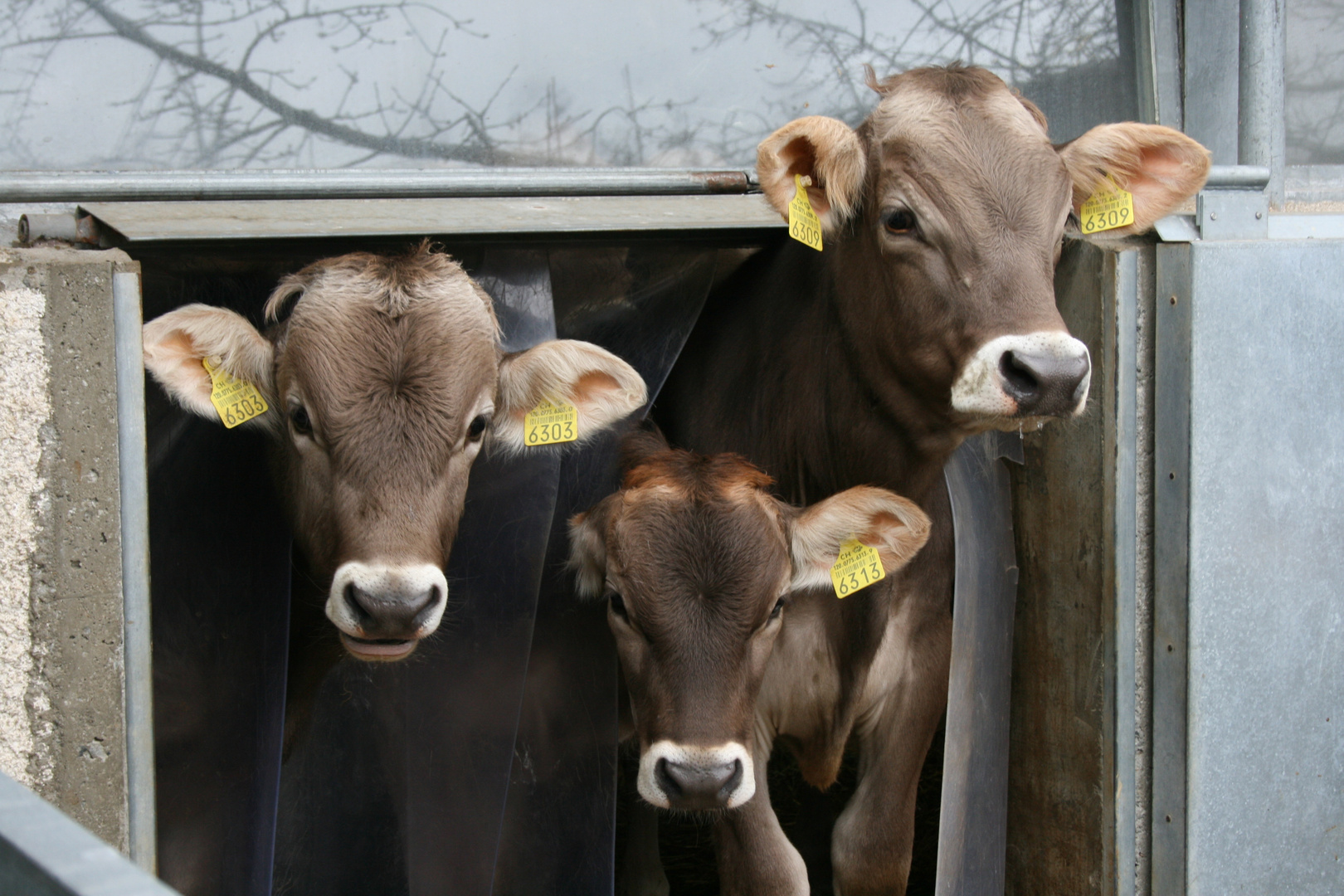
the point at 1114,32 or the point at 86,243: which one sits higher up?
the point at 1114,32

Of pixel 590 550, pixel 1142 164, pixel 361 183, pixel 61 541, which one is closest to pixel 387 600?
pixel 61 541

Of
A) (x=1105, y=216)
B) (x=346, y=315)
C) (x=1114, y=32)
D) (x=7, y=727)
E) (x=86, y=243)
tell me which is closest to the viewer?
(x=7, y=727)

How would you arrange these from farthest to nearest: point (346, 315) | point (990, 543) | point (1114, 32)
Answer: point (1114, 32)
point (990, 543)
point (346, 315)

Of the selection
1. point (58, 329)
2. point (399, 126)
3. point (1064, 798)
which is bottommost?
point (1064, 798)

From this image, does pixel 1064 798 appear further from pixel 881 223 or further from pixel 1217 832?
pixel 881 223

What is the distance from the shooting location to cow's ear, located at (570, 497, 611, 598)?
311 cm

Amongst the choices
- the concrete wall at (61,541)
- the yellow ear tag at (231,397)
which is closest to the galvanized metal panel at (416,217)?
the concrete wall at (61,541)

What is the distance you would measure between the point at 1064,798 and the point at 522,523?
72.9 inches

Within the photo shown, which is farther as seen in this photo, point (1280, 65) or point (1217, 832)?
point (1280, 65)

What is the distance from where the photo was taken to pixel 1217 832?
296 cm

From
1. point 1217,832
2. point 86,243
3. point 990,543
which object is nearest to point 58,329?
point 86,243

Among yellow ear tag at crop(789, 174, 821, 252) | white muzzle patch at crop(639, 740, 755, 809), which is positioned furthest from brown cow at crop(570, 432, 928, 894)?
yellow ear tag at crop(789, 174, 821, 252)

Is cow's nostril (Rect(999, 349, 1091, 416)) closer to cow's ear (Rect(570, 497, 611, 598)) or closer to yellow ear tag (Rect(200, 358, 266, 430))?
cow's ear (Rect(570, 497, 611, 598))

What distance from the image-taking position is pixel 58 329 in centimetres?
226
